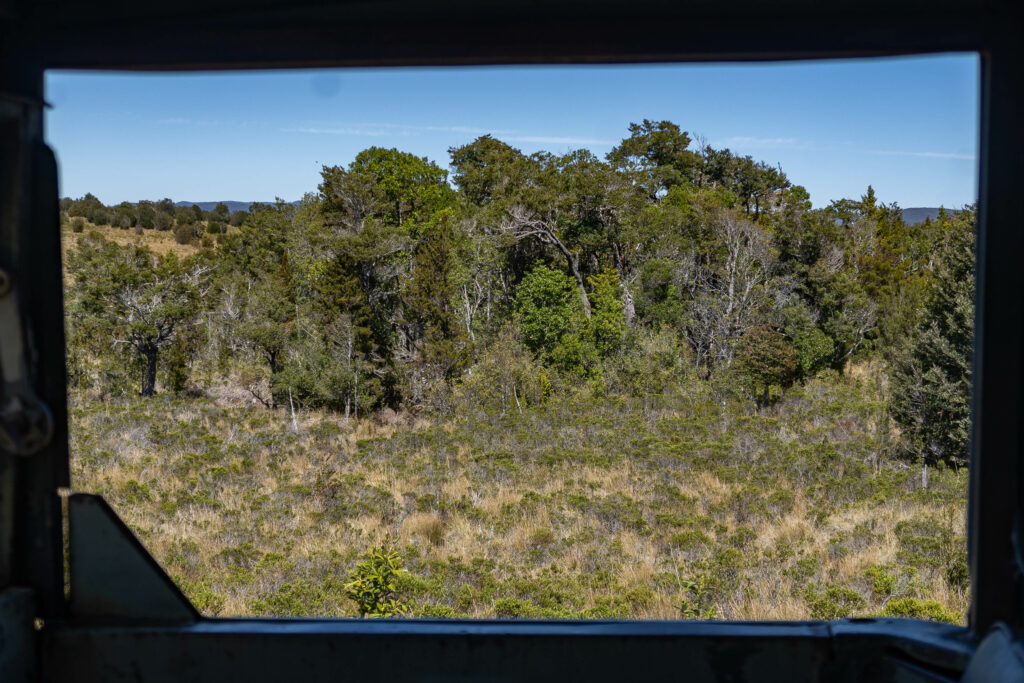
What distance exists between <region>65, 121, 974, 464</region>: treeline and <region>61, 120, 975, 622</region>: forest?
7 centimetres

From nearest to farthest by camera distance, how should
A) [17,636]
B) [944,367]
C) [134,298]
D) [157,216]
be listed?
1. [17,636]
2. [944,367]
3. [134,298]
4. [157,216]

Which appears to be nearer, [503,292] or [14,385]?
[14,385]

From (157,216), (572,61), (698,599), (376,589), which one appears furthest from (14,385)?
(157,216)

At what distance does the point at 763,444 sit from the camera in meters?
11.7

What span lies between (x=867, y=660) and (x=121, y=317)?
16.5m

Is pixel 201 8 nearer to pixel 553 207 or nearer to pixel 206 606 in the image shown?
pixel 206 606

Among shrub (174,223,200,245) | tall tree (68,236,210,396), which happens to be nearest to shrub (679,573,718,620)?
tall tree (68,236,210,396)

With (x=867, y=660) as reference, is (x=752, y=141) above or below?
above

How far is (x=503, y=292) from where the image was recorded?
17594 millimetres

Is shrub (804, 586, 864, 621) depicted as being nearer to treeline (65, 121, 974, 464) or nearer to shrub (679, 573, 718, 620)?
shrub (679, 573, 718, 620)

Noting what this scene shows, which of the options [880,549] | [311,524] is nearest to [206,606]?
[311,524]

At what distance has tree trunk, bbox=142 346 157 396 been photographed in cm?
1559

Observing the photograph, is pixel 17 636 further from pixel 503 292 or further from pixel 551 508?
pixel 503 292

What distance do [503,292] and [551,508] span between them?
29.2 ft
